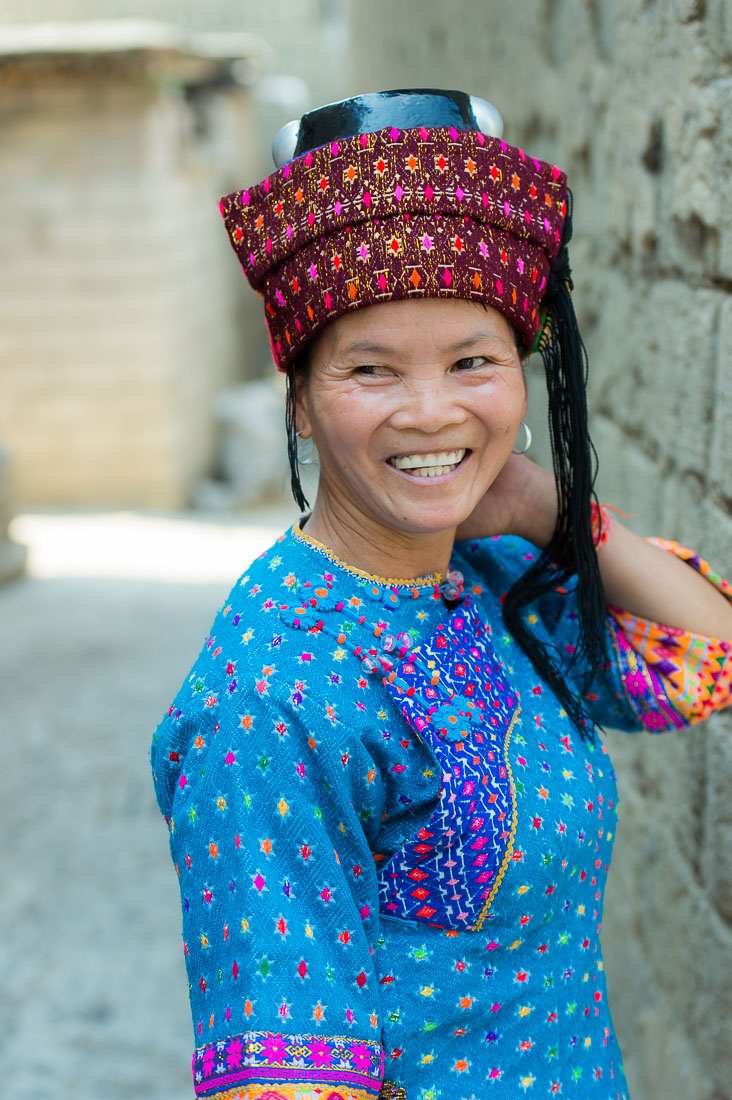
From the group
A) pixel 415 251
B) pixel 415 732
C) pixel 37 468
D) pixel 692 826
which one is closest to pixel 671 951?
pixel 692 826

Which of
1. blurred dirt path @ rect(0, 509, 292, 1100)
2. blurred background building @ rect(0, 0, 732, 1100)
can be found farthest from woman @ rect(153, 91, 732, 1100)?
blurred dirt path @ rect(0, 509, 292, 1100)

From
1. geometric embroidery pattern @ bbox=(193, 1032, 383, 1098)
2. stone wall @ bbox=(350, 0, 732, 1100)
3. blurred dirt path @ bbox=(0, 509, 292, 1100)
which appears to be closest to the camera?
geometric embroidery pattern @ bbox=(193, 1032, 383, 1098)

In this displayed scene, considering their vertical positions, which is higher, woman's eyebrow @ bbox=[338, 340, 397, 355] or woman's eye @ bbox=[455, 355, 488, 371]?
woman's eyebrow @ bbox=[338, 340, 397, 355]

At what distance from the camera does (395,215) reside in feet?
3.72

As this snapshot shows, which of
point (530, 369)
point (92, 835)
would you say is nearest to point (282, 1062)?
point (530, 369)

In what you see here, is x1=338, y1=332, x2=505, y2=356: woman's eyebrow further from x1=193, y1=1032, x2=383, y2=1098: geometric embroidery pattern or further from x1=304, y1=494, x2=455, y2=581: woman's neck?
x1=193, y1=1032, x2=383, y2=1098: geometric embroidery pattern

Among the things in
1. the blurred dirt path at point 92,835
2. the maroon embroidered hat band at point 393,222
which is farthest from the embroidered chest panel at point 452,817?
the blurred dirt path at point 92,835

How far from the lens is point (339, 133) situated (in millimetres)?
1157

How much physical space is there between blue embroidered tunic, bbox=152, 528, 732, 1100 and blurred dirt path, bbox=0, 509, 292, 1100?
178 cm

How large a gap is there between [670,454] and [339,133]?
1.15m

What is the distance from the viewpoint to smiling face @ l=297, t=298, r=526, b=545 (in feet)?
3.85

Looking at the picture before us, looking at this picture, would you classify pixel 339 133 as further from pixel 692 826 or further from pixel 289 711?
pixel 692 826

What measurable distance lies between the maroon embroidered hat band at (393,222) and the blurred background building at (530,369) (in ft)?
1.53

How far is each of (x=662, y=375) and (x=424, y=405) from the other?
110 centimetres
